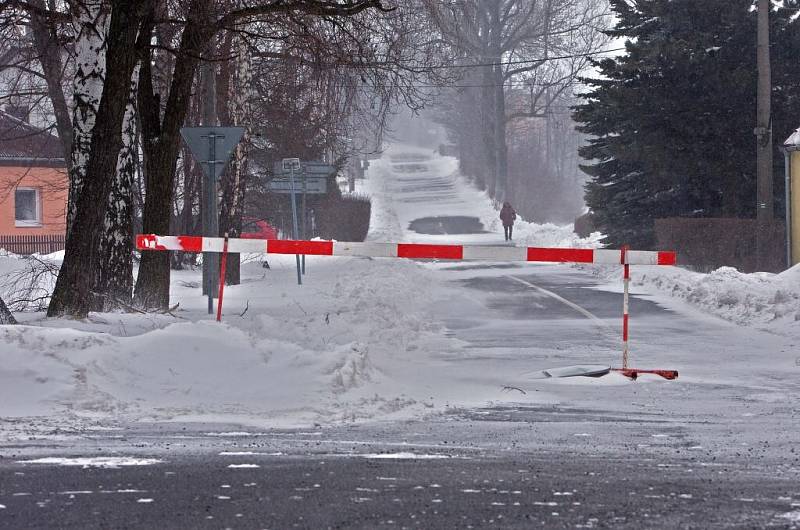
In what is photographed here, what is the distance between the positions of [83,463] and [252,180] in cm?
3267

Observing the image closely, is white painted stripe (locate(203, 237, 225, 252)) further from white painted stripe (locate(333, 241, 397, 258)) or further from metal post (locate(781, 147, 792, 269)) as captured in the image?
metal post (locate(781, 147, 792, 269))

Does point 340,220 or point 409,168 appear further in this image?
point 409,168

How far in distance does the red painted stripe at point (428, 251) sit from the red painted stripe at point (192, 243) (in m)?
1.92

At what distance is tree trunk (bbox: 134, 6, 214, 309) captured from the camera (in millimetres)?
15555

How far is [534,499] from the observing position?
19.3ft

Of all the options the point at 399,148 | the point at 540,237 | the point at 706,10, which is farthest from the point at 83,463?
the point at 399,148

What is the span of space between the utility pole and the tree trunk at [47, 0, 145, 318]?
17.0 meters

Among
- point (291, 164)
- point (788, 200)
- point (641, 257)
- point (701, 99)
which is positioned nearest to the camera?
point (641, 257)

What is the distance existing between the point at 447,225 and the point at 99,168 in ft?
174

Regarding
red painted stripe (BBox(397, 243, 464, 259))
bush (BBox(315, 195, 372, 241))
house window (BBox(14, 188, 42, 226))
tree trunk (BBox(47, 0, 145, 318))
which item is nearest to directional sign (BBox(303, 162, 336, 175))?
tree trunk (BBox(47, 0, 145, 318))

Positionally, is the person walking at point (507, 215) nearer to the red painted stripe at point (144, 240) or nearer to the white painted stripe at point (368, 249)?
the red painted stripe at point (144, 240)

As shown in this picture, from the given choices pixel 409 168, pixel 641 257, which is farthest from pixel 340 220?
pixel 409 168

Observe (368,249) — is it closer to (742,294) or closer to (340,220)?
(742,294)

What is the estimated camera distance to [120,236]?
50.1 feet
